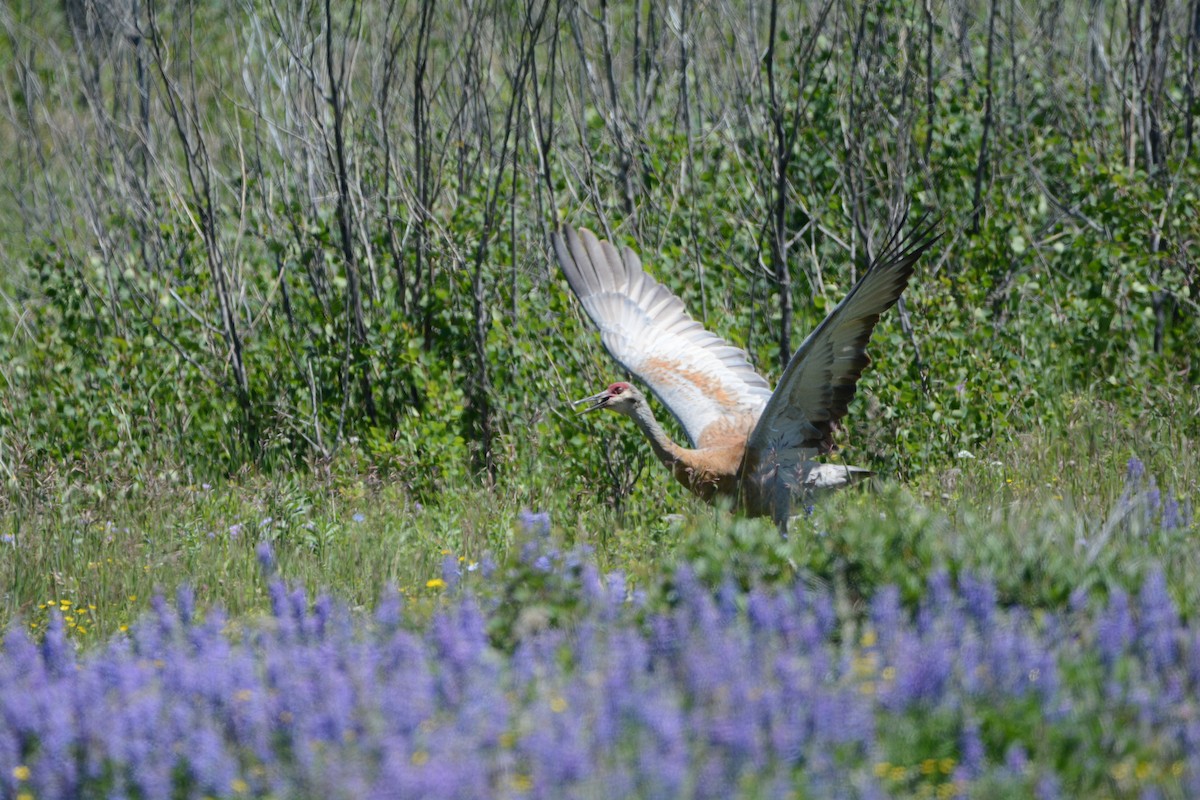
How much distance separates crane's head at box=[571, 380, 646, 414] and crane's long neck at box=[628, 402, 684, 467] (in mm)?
31

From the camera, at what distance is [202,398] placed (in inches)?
273

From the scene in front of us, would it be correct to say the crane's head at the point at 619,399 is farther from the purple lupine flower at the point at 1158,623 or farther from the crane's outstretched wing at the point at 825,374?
the purple lupine flower at the point at 1158,623

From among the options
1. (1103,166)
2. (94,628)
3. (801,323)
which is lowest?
(94,628)

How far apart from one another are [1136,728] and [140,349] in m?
5.67

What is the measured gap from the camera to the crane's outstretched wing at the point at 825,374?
468 centimetres

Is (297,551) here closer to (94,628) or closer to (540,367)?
(94,628)

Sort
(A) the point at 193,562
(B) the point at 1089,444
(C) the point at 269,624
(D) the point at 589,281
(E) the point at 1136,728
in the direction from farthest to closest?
(D) the point at 589,281 < (B) the point at 1089,444 < (A) the point at 193,562 < (C) the point at 269,624 < (E) the point at 1136,728

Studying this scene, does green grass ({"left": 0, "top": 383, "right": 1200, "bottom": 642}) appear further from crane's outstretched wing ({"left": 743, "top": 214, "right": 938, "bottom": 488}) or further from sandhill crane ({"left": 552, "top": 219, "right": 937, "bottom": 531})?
crane's outstretched wing ({"left": 743, "top": 214, "right": 938, "bottom": 488})

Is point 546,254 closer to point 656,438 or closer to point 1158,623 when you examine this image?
point 656,438

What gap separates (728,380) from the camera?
249 inches

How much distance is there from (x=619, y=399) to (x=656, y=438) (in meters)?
0.24

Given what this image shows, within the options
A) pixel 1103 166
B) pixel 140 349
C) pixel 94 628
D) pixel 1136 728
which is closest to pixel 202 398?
pixel 140 349

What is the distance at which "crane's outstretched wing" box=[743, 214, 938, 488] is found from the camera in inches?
184

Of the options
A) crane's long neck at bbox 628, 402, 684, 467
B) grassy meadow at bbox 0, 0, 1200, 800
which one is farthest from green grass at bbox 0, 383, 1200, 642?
crane's long neck at bbox 628, 402, 684, 467
